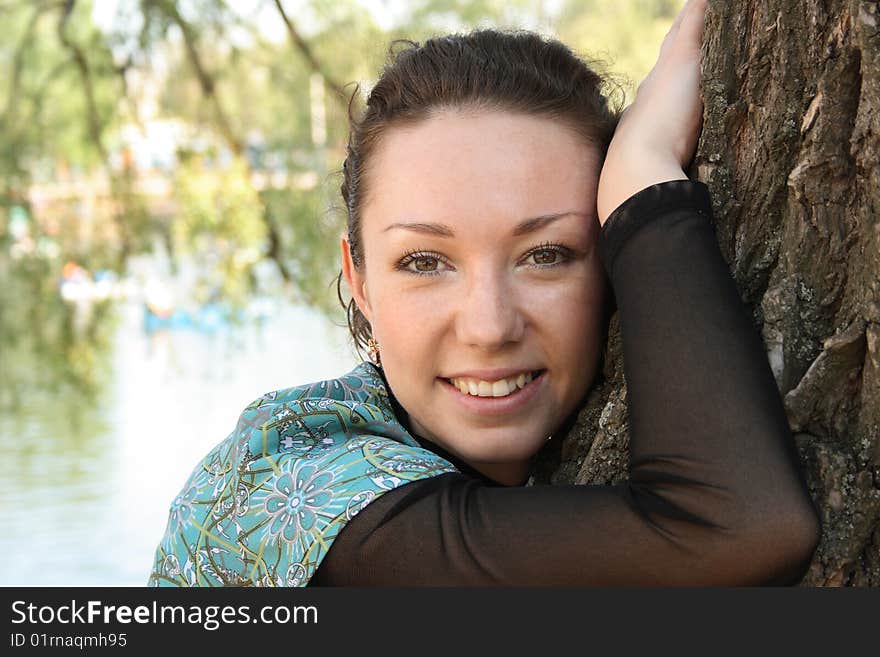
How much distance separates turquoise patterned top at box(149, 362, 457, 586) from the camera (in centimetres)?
108

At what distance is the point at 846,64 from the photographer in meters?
1.03

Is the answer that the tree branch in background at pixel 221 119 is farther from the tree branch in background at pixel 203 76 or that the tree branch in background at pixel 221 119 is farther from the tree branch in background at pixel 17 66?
the tree branch in background at pixel 17 66

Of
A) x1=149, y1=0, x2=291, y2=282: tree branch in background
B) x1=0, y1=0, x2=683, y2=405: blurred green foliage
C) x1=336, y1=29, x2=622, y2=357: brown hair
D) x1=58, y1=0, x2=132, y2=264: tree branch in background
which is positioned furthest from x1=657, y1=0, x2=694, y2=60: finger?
x1=58, y1=0, x2=132, y2=264: tree branch in background

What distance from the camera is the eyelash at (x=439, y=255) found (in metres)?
1.18

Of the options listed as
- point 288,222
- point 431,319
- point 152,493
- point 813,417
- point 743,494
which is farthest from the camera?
point 152,493

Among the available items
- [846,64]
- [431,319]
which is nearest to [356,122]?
[431,319]

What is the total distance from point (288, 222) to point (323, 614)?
4.52 metres

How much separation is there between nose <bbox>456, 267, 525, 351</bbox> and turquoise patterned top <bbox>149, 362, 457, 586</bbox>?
0.14 meters

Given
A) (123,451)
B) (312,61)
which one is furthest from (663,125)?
(123,451)

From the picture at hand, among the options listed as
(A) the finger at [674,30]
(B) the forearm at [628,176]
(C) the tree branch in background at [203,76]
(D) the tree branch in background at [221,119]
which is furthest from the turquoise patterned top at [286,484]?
(C) the tree branch in background at [203,76]

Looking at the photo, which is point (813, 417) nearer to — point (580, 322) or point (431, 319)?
point (580, 322)

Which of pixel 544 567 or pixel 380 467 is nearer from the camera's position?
pixel 544 567

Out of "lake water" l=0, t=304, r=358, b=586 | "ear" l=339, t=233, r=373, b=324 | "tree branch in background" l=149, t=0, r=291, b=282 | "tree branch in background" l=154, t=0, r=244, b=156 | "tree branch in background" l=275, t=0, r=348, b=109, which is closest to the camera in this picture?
"ear" l=339, t=233, r=373, b=324

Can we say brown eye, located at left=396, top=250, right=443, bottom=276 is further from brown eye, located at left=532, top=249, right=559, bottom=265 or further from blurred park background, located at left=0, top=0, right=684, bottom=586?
blurred park background, located at left=0, top=0, right=684, bottom=586
